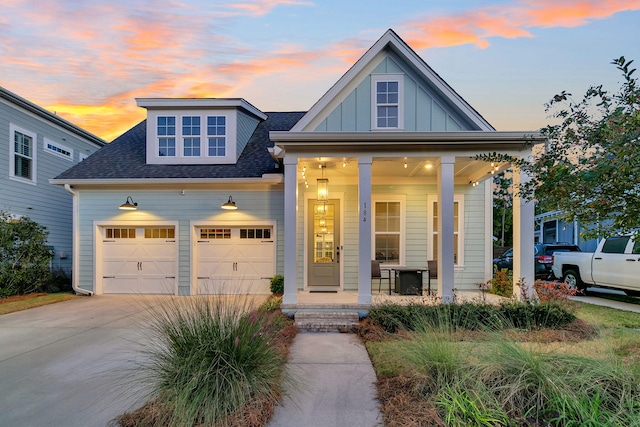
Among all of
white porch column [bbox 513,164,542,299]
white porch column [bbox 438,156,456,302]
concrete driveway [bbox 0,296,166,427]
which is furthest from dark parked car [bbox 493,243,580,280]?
concrete driveway [bbox 0,296,166,427]

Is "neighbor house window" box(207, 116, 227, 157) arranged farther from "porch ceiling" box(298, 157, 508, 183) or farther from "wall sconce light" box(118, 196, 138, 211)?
"porch ceiling" box(298, 157, 508, 183)

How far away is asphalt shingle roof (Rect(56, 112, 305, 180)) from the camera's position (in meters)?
9.42

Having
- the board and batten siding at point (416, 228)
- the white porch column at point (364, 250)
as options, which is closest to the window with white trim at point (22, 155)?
the board and batten siding at point (416, 228)

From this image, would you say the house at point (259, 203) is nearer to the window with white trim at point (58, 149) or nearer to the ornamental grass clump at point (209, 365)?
the window with white trim at point (58, 149)

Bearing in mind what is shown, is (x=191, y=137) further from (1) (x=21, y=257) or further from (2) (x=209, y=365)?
(2) (x=209, y=365)

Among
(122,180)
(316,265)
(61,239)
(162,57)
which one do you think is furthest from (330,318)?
(61,239)

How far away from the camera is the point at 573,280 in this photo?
32.6 feet

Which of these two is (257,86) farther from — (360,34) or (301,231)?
(301,231)

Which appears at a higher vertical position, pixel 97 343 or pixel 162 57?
pixel 162 57

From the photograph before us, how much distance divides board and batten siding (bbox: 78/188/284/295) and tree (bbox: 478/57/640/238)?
678cm

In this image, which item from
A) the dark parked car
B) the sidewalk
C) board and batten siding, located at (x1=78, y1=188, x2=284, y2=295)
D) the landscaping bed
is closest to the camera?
the landscaping bed

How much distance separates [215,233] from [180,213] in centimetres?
112

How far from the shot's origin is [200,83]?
11578 millimetres

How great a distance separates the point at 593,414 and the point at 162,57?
11.3 meters
